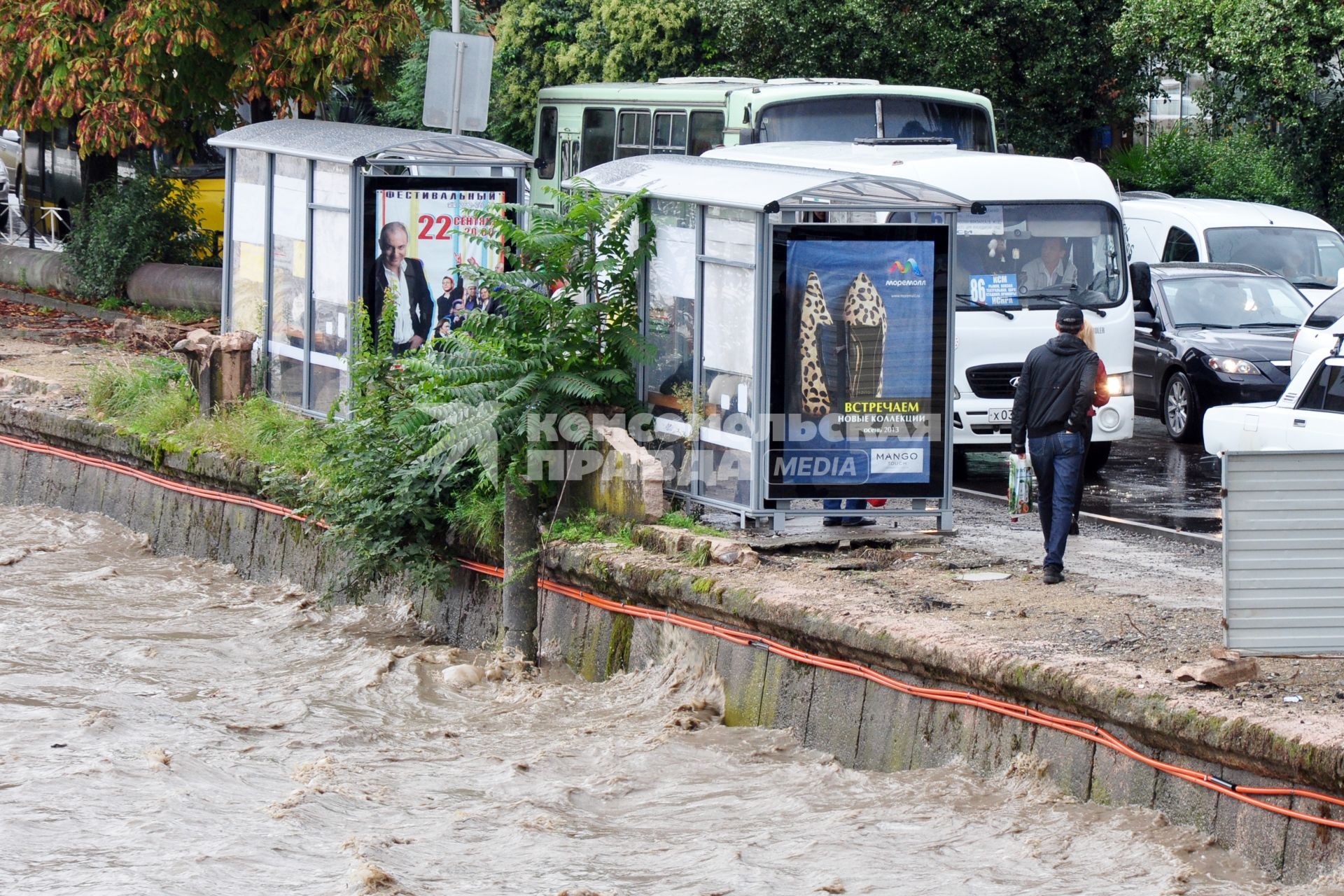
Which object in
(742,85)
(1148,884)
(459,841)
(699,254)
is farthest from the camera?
(742,85)

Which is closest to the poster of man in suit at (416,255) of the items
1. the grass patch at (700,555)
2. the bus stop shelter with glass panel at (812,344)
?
the bus stop shelter with glass panel at (812,344)

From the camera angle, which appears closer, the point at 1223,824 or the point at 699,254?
the point at 1223,824

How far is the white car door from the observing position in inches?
489

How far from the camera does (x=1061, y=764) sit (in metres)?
7.71

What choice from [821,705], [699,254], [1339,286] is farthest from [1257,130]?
[821,705]

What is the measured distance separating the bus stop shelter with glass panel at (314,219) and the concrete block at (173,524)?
1.15 metres

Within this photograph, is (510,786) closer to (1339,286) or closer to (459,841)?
(459,841)

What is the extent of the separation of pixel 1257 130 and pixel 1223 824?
21073mm

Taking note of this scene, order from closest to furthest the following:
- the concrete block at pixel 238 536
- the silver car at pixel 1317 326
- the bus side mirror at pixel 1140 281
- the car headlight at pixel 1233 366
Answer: the concrete block at pixel 238 536
the bus side mirror at pixel 1140 281
the silver car at pixel 1317 326
the car headlight at pixel 1233 366

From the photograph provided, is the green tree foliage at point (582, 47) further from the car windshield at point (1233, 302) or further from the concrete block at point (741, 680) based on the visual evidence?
the concrete block at point (741, 680)

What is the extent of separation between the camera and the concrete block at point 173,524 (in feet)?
48.5

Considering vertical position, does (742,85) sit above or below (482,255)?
above

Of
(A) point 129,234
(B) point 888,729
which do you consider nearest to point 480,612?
(B) point 888,729

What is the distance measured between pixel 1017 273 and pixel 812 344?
4.89 m
